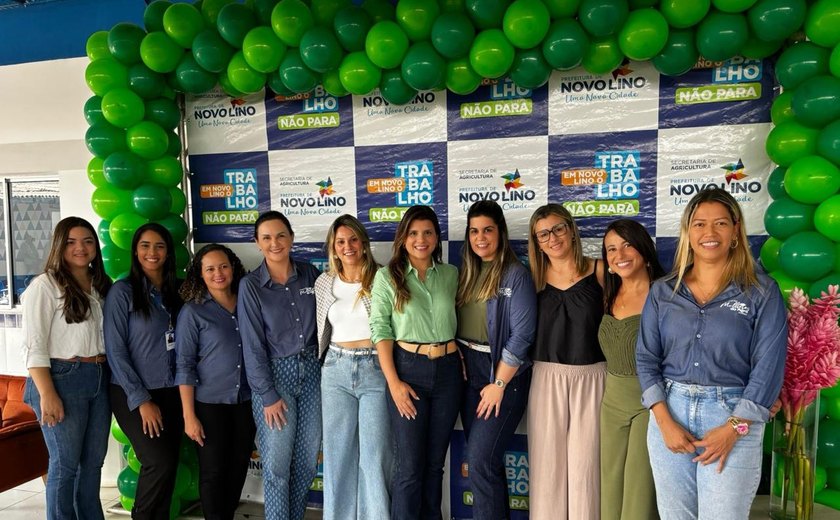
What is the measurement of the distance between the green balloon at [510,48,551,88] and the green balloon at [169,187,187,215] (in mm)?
Answer: 1900

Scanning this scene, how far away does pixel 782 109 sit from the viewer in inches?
96.0

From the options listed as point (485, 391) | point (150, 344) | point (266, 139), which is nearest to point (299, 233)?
point (266, 139)

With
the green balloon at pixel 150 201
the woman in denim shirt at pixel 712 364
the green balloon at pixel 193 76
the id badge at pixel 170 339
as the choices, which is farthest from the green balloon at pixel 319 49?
the woman in denim shirt at pixel 712 364

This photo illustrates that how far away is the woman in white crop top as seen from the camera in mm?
2539

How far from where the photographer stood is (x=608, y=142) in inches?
110

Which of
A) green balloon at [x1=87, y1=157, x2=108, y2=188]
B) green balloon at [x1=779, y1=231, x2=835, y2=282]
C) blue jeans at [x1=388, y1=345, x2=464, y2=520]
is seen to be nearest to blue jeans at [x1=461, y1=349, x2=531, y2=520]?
blue jeans at [x1=388, y1=345, x2=464, y2=520]

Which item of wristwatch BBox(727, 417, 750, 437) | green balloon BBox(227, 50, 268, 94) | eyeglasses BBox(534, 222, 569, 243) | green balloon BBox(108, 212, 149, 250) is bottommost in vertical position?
wristwatch BBox(727, 417, 750, 437)

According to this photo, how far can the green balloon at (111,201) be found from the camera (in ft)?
9.94

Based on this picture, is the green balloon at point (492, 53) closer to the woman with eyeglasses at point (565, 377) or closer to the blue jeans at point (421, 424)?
the woman with eyeglasses at point (565, 377)

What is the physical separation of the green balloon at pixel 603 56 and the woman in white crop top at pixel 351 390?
4.14ft

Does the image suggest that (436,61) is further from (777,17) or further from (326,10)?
(777,17)

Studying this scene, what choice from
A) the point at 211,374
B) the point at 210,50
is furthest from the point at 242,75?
the point at 211,374

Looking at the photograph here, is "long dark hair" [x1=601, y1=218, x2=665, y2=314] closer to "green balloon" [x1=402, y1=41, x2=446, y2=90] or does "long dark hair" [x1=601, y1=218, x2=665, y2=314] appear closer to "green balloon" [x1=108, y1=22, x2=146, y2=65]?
"green balloon" [x1=402, y1=41, x2=446, y2=90]

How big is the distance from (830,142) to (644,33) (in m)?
0.83
